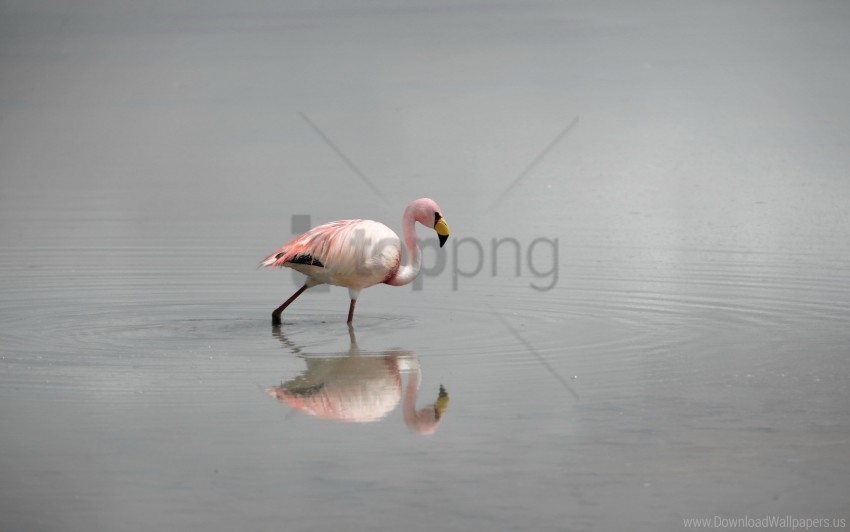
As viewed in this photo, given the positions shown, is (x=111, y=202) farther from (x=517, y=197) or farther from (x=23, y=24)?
(x=23, y=24)

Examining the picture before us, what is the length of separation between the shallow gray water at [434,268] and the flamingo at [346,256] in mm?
257

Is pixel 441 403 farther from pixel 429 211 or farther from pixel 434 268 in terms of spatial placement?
pixel 434 268

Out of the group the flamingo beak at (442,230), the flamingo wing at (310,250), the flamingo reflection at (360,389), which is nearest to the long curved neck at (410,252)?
the flamingo beak at (442,230)

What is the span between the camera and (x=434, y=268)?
9.81m

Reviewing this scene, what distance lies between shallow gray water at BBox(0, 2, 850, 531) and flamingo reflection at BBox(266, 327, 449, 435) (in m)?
0.03

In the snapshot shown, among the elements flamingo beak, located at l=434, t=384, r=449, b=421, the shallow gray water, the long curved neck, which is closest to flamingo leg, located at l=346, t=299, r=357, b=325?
the shallow gray water

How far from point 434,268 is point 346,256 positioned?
1.70 m

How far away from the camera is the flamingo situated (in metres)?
8.22

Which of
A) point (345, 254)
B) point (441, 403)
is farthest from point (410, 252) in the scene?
point (441, 403)

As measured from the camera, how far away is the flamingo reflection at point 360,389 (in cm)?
588

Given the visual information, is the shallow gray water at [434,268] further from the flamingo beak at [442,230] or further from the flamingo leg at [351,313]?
the flamingo beak at [442,230]

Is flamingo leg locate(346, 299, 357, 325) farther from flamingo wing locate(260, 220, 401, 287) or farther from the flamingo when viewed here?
flamingo wing locate(260, 220, 401, 287)

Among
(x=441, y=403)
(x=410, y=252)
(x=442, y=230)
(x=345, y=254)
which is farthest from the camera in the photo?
(x=410, y=252)

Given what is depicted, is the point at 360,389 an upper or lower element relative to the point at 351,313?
lower
